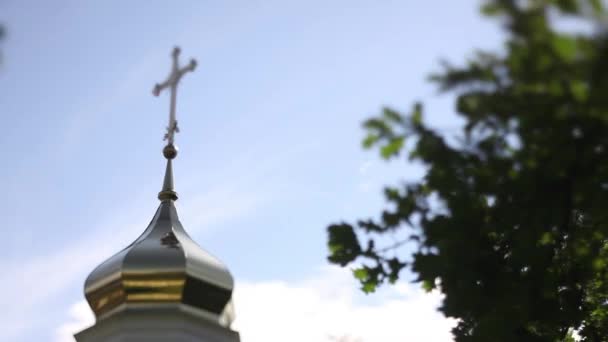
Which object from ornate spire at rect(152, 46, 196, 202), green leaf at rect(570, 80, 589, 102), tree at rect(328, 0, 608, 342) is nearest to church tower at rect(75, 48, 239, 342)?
ornate spire at rect(152, 46, 196, 202)

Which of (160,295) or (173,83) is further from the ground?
Result: (173,83)

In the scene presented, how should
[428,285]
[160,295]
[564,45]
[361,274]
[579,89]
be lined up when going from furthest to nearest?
1. [160,295]
2. [428,285]
3. [361,274]
4. [579,89]
5. [564,45]

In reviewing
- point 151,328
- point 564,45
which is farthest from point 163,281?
point 564,45

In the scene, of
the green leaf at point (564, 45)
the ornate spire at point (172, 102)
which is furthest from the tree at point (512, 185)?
the ornate spire at point (172, 102)

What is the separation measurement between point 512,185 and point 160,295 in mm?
6917

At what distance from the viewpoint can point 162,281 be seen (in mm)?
12258

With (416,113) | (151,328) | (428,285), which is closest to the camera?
(416,113)

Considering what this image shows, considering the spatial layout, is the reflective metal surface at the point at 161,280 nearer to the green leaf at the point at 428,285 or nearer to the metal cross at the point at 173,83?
the metal cross at the point at 173,83

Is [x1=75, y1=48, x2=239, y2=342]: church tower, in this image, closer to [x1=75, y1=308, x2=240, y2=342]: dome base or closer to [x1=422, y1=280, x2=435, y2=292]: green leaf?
[x1=75, y1=308, x2=240, y2=342]: dome base

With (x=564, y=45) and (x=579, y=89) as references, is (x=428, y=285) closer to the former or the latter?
(x=579, y=89)

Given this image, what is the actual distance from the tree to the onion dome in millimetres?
4859

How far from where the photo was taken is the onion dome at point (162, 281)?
1220 centimetres

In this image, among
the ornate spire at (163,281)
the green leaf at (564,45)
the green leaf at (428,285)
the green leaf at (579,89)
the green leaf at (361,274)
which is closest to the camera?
the green leaf at (564,45)

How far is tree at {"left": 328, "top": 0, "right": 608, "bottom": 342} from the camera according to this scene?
16.4 feet
